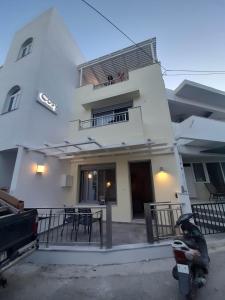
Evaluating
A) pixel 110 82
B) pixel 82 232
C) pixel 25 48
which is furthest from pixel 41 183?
pixel 25 48

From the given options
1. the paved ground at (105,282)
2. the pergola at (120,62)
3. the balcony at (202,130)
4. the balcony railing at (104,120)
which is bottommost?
→ the paved ground at (105,282)

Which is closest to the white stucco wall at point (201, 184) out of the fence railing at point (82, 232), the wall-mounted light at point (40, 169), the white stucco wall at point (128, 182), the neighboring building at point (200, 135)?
→ the neighboring building at point (200, 135)

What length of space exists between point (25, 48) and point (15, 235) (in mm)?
9387

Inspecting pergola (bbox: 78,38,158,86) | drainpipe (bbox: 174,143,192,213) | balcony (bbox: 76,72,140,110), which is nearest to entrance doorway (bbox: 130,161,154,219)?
drainpipe (bbox: 174,143,192,213)

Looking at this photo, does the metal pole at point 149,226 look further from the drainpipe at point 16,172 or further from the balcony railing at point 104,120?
the balcony railing at point 104,120

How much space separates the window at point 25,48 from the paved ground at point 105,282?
940cm

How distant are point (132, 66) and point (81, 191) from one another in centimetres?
848

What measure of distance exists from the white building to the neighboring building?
6 centimetres

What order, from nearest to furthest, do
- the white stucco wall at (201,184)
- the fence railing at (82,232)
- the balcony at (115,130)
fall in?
the fence railing at (82,232) → the balcony at (115,130) → the white stucco wall at (201,184)

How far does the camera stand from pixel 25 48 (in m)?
7.94

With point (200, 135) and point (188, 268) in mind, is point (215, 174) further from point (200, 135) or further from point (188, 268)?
point (188, 268)

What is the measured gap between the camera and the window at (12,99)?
671 cm

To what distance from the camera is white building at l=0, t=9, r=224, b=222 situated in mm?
5828

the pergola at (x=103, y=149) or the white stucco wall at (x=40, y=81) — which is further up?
the white stucco wall at (x=40, y=81)
